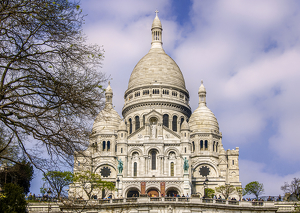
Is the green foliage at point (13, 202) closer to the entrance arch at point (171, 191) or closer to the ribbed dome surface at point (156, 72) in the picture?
the entrance arch at point (171, 191)

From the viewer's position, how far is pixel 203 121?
9431cm

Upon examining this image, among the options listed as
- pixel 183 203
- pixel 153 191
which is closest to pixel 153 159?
pixel 153 191

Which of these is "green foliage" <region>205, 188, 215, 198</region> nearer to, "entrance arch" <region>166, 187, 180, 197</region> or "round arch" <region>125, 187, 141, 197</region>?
"entrance arch" <region>166, 187, 180, 197</region>

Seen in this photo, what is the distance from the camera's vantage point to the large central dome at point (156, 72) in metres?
98.8

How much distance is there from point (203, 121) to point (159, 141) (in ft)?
51.4

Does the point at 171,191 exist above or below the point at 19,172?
above

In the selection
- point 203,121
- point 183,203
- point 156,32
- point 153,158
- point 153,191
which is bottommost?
point 183,203

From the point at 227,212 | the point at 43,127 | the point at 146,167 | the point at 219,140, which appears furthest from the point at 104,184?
the point at 43,127

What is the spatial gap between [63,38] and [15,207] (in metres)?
16.0

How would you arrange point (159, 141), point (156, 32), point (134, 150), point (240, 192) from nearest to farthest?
point (240, 192)
point (159, 141)
point (134, 150)
point (156, 32)

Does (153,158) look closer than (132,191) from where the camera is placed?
No

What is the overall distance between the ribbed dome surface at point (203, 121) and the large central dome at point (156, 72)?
6.62 metres

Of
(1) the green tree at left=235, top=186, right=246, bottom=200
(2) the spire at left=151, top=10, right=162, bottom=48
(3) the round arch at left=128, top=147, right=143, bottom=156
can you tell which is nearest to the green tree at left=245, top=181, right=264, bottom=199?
(1) the green tree at left=235, top=186, right=246, bottom=200

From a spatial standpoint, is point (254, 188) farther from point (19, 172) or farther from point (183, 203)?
point (19, 172)
